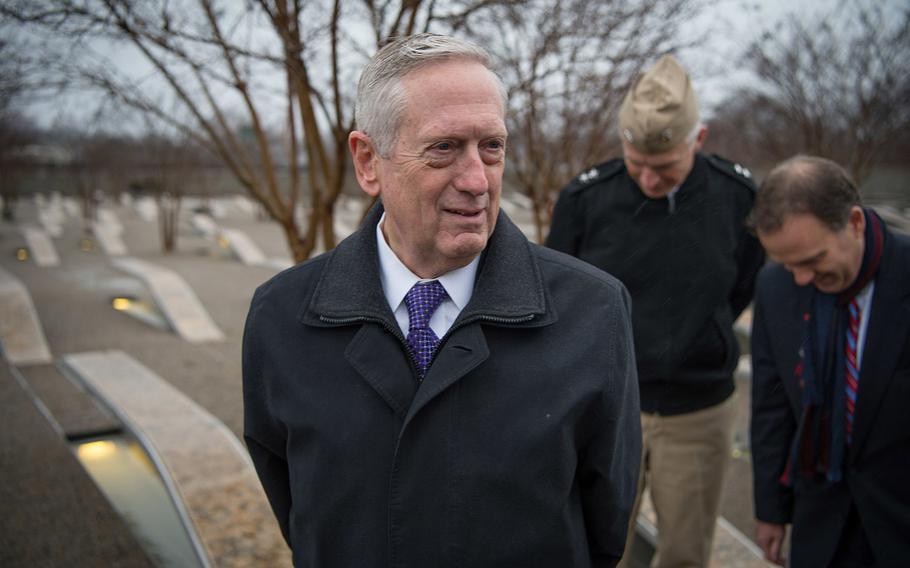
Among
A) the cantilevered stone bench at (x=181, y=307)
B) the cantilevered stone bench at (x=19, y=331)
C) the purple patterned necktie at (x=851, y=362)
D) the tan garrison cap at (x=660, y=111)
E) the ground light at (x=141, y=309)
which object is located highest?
the tan garrison cap at (x=660, y=111)

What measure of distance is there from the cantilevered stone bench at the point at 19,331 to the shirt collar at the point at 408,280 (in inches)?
311

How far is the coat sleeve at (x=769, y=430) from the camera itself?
8.92ft

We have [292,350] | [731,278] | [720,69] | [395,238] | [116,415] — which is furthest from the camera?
[720,69]

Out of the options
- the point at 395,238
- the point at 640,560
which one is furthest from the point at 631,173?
the point at 640,560

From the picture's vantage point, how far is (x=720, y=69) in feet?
25.6

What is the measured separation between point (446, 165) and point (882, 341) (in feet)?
5.32

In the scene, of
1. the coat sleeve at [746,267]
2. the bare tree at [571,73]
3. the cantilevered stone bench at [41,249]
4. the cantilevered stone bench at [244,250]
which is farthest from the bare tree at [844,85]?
the cantilevered stone bench at [41,249]

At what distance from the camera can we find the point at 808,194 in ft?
7.92

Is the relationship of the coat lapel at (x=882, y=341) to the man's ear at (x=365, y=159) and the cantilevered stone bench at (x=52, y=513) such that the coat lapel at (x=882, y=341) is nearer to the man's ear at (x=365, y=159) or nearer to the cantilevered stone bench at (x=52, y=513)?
the man's ear at (x=365, y=159)

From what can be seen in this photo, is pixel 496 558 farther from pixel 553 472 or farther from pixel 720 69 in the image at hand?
pixel 720 69

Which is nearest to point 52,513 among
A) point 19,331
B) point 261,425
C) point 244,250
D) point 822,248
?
point 261,425

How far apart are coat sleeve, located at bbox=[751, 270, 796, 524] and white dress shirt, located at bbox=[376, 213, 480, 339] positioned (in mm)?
1449

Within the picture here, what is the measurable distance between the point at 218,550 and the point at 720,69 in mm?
→ 6908

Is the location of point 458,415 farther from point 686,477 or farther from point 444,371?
point 686,477
